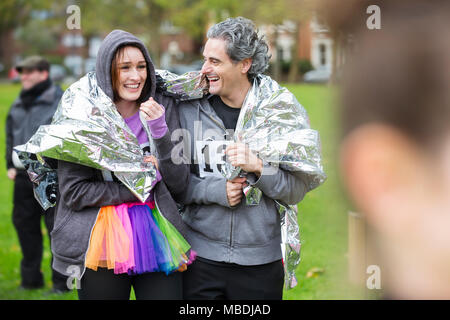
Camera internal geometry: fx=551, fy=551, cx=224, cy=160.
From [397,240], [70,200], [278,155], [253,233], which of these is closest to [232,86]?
[278,155]

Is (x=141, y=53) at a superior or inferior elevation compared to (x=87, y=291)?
superior

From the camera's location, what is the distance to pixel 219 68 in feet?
8.46

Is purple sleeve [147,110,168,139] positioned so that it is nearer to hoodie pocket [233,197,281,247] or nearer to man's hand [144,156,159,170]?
man's hand [144,156,159,170]

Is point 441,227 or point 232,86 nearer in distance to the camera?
point 441,227

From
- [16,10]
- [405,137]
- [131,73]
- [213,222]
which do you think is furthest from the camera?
[16,10]

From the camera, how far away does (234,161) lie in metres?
2.41

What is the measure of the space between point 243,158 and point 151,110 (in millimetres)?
458

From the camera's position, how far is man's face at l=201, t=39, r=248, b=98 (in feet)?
8.39

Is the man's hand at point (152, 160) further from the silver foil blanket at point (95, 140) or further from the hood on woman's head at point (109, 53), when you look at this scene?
the hood on woman's head at point (109, 53)

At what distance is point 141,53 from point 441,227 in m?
2.22

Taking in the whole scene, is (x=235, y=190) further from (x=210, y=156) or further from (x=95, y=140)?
(x=95, y=140)

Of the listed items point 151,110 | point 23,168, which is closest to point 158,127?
point 151,110
